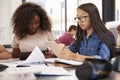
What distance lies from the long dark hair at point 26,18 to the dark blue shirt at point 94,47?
473 mm

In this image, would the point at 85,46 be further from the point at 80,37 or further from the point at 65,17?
the point at 65,17

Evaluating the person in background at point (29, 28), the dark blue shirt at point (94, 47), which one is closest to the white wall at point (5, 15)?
the person in background at point (29, 28)

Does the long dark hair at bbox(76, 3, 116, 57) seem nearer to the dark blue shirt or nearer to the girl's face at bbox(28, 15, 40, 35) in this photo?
the dark blue shirt

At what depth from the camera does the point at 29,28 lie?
2139 millimetres

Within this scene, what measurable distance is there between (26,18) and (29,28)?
103mm

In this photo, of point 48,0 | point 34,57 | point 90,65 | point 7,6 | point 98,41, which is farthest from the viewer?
point 48,0

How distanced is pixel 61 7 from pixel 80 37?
3670 mm

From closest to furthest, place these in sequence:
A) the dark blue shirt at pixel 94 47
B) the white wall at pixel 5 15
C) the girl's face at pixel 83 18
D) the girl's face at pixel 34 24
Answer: the dark blue shirt at pixel 94 47, the girl's face at pixel 83 18, the girl's face at pixel 34 24, the white wall at pixel 5 15

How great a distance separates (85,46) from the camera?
184cm

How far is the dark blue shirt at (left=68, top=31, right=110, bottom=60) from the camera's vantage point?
64.8 inches

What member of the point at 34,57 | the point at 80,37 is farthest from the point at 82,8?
the point at 34,57

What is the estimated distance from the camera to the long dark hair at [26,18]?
2096 millimetres

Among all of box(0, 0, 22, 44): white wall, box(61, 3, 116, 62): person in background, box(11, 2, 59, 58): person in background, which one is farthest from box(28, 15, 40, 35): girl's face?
box(0, 0, 22, 44): white wall

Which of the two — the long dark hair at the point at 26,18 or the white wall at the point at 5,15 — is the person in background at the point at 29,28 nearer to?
the long dark hair at the point at 26,18
